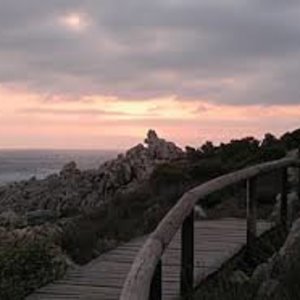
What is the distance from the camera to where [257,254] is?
12258mm

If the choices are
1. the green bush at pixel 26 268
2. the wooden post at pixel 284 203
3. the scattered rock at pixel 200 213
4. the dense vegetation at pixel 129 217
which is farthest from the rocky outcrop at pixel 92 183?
the green bush at pixel 26 268

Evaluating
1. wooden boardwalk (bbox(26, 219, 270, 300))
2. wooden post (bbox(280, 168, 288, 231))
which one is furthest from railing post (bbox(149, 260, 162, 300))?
wooden post (bbox(280, 168, 288, 231))

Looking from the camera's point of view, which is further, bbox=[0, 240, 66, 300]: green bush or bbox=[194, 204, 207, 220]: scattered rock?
bbox=[194, 204, 207, 220]: scattered rock

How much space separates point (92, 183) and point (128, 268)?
3167 centimetres

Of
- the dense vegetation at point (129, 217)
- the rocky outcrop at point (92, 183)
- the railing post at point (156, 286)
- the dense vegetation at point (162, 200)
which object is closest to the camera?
the railing post at point (156, 286)

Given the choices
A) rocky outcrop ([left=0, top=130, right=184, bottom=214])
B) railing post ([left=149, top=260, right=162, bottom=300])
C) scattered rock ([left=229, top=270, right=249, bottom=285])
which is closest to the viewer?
railing post ([left=149, top=260, right=162, bottom=300])

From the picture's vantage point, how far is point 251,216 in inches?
493

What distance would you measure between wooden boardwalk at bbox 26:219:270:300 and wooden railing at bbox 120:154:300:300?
0.59ft

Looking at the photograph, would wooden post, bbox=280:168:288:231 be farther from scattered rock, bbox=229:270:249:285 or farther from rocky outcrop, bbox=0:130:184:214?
rocky outcrop, bbox=0:130:184:214

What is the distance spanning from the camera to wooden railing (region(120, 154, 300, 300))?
6.21 m

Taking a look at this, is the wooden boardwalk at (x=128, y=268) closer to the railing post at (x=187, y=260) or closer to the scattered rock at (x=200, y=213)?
the railing post at (x=187, y=260)

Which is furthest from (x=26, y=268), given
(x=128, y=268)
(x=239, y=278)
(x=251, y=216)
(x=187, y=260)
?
(x=251, y=216)

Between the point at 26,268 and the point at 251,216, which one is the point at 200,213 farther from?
the point at 26,268

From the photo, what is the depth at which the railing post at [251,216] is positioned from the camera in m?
12.2
